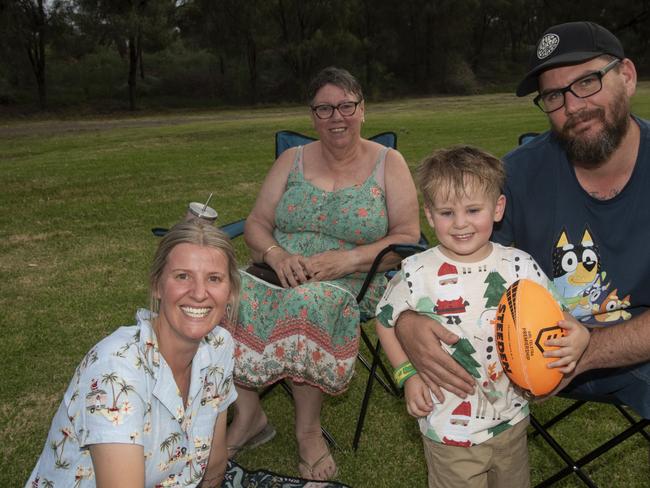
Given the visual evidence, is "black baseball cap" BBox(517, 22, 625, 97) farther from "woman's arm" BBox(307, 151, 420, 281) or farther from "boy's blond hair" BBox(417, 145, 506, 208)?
"woman's arm" BBox(307, 151, 420, 281)

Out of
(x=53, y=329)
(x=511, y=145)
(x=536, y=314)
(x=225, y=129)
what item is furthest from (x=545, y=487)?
(x=225, y=129)

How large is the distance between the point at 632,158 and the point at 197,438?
68.6 inches

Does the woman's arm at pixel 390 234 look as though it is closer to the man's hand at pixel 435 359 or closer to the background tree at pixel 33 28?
the man's hand at pixel 435 359

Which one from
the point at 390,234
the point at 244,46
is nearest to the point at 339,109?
the point at 390,234

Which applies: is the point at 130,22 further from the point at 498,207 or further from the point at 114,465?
the point at 114,465

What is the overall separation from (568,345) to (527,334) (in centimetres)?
15

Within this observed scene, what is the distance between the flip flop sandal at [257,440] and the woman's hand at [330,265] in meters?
0.82

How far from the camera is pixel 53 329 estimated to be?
469 cm

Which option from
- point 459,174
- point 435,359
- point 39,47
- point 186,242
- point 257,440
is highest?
point 39,47

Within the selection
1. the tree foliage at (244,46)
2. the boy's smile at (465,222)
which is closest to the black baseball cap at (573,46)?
the boy's smile at (465,222)

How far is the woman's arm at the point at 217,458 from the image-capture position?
2.34 meters

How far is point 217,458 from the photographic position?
2.41m

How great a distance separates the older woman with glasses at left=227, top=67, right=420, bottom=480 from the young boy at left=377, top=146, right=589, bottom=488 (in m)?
0.72

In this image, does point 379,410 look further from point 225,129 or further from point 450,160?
point 225,129
